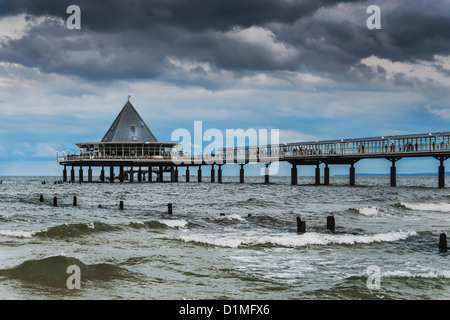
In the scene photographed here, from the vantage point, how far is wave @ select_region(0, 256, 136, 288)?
12.9 m

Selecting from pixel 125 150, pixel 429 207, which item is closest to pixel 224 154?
pixel 125 150

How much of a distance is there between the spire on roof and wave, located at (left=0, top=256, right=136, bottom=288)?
90.8 metres

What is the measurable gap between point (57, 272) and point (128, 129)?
94.5m

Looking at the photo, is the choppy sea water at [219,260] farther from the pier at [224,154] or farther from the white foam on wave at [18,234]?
the pier at [224,154]

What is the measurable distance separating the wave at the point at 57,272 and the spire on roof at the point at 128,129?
3574 inches

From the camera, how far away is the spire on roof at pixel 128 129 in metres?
104

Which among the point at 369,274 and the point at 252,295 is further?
the point at 369,274

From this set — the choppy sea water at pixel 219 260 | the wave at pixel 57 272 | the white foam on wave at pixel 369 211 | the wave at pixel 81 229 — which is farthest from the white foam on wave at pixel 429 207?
the wave at pixel 57 272

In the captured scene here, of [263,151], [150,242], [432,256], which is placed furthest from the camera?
[263,151]

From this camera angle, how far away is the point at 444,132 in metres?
59.3

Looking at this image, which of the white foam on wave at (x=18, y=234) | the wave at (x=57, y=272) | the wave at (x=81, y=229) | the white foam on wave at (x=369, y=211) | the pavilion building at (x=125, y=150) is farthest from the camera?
the pavilion building at (x=125, y=150)
